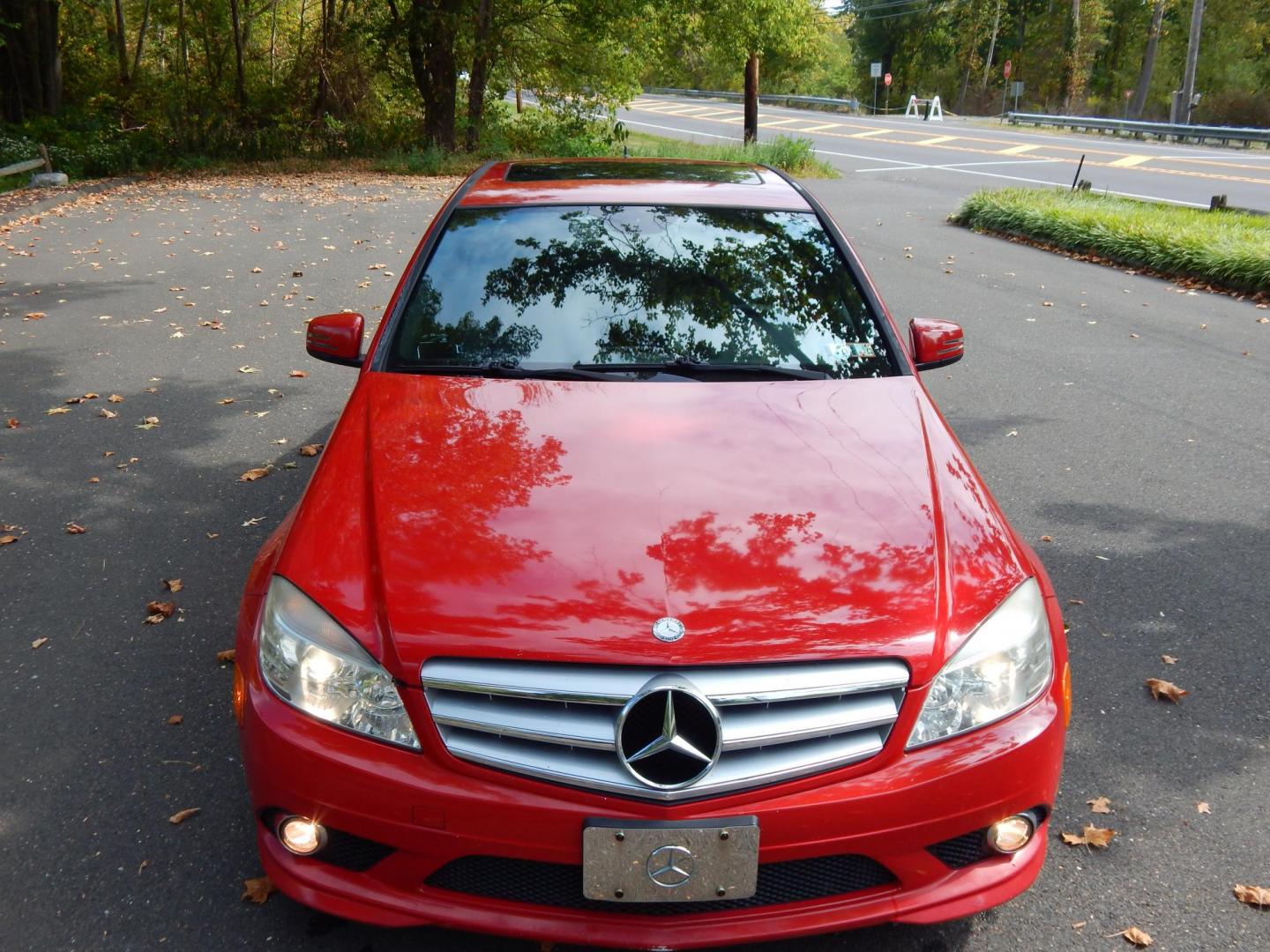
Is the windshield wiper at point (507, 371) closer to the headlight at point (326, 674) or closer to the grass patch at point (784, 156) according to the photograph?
the headlight at point (326, 674)

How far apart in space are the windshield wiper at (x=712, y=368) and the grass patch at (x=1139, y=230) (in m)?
9.51

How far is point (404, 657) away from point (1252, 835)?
96.9 inches

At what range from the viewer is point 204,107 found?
23.0 metres

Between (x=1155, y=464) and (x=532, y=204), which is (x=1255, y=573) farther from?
(x=532, y=204)

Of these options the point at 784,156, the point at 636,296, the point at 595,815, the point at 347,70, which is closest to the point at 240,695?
the point at 595,815

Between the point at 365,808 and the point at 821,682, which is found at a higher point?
the point at 821,682

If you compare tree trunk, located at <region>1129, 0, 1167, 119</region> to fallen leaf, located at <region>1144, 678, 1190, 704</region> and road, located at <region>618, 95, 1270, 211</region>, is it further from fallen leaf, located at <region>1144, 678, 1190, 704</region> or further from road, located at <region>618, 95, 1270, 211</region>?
fallen leaf, located at <region>1144, 678, 1190, 704</region>

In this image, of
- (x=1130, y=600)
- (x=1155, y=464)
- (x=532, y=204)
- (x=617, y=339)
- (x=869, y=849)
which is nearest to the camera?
(x=869, y=849)

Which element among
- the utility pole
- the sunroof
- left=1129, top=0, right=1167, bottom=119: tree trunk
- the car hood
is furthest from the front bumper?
left=1129, top=0, right=1167, bottom=119: tree trunk

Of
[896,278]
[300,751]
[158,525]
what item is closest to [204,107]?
[896,278]

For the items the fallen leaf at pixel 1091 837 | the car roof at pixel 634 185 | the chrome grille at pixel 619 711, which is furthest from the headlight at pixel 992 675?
the car roof at pixel 634 185

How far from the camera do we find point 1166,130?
32375 mm

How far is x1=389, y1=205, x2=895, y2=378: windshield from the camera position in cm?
340

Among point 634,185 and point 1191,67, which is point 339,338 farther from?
point 1191,67
